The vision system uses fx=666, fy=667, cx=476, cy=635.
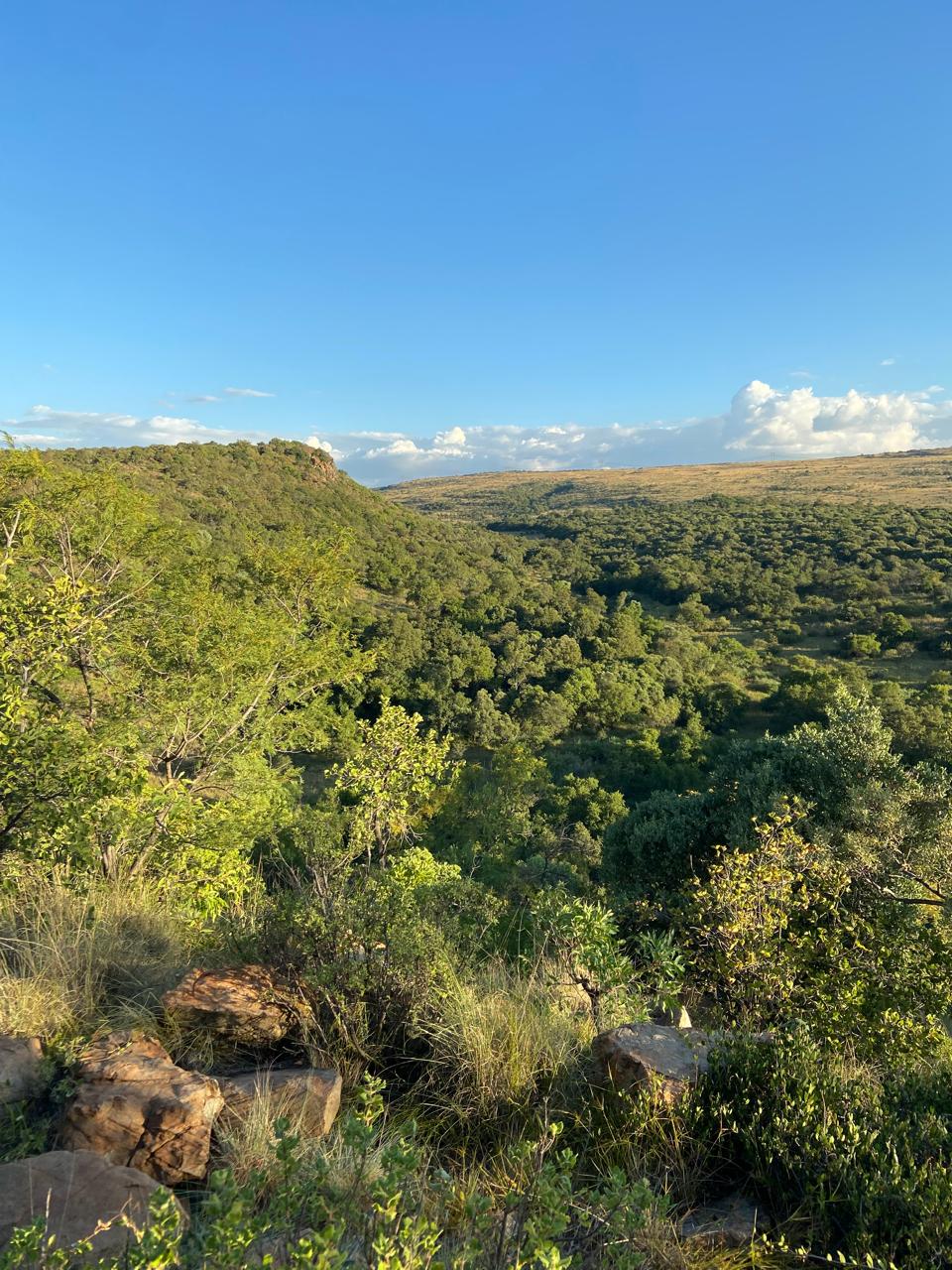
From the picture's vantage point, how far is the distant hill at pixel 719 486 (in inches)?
4067

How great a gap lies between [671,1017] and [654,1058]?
1890 millimetres

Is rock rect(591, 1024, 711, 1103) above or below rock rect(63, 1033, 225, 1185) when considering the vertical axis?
below

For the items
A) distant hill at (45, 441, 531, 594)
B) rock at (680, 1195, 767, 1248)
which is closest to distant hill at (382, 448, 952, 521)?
distant hill at (45, 441, 531, 594)

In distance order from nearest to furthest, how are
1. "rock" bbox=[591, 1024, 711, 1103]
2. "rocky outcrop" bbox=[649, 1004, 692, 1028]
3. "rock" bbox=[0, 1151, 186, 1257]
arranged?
"rock" bbox=[0, 1151, 186, 1257] → "rock" bbox=[591, 1024, 711, 1103] → "rocky outcrop" bbox=[649, 1004, 692, 1028]

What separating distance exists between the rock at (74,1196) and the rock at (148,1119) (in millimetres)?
313

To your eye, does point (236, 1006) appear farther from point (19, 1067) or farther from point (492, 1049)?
point (492, 1049)

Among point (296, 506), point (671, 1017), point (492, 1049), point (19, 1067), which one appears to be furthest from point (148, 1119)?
point (296, 506)

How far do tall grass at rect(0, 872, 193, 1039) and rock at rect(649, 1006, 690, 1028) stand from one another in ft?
11.8

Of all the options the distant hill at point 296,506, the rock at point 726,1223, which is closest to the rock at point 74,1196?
the rock at point 726,1223

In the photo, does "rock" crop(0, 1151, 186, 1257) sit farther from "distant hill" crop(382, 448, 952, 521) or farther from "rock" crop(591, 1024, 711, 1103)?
"distant hill" crop(382, 448, 952, 521)

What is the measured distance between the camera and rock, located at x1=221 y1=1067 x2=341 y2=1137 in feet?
9.95

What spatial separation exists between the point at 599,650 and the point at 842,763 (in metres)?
32.2

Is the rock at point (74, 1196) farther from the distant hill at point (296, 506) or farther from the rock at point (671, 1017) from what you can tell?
the distant hill at point (296, 506)

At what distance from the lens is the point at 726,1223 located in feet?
8.67
